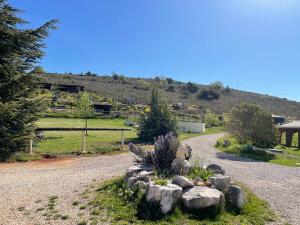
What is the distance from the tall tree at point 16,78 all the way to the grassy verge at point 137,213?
3.21 meters

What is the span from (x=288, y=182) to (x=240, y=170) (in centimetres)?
322

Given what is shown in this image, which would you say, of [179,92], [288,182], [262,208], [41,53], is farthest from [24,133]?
[179,92]

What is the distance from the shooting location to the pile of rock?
8.70 meters

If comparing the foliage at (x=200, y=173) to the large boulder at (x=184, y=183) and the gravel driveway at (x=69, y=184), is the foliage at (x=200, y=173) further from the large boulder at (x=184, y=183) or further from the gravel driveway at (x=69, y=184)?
the gravel driveway at (x=69, y=184)

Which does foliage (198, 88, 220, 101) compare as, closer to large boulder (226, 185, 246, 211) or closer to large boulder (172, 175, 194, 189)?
large boulder (226, 185, 246, 211)

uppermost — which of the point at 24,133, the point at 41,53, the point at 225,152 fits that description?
the point at 41,53

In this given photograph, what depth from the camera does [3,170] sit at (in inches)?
593

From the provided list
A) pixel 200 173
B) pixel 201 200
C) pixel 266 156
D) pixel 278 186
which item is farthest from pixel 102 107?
pixel 201 200

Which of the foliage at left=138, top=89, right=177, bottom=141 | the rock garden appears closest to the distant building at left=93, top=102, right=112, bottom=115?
the foliage at left=138, top=89, right=177, bottom=141

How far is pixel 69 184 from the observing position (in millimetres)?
12383

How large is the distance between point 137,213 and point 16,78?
545cm

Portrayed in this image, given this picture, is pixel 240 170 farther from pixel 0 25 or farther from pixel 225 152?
pixel 0 25

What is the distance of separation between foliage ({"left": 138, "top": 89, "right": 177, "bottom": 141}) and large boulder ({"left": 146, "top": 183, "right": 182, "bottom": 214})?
23.7 m

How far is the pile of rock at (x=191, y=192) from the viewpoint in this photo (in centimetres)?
870
